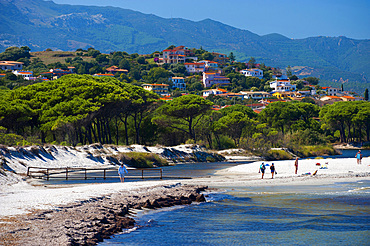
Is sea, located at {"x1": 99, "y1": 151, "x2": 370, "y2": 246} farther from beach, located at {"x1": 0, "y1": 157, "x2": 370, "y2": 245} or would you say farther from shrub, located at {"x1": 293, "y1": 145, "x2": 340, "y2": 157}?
shrub, located at {"x1": 293, "y1": 145, "x2": 340, "y2": 157}

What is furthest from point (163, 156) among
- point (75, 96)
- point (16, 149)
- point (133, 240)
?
point (133, 240)

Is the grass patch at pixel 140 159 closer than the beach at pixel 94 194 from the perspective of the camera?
No

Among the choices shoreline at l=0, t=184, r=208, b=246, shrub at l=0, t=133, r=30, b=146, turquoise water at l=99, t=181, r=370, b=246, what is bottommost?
turquoise water at l=99, t=181, r=370, b=246

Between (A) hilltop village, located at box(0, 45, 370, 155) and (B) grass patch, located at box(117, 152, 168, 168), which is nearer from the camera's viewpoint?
(B) grass patch, located at box(117, 152, 168, 168)

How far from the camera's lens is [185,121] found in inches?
3351

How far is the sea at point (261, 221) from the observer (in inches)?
738

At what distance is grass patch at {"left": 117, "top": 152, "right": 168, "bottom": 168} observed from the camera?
190 ft

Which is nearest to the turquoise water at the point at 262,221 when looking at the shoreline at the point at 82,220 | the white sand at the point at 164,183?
the shoreline at the point at 82,220

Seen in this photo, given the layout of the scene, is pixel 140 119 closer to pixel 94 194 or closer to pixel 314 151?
pixel 314 151

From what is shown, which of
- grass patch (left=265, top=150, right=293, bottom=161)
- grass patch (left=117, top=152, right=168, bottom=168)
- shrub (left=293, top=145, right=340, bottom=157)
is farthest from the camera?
shrub (left=293, top=145, right=340, bottom=157)

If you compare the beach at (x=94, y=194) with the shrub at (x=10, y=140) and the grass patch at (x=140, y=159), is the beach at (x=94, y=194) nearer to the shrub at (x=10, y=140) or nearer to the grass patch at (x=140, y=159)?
the grass patch at (x=140, y=159)

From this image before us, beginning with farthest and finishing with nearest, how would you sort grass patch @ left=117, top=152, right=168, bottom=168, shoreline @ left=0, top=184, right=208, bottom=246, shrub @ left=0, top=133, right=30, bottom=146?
grass patch @ left=117, top=152, right=168, bottom=168, shrub @ left=0, top=133, right=30, bottom=146, shoreline @ left=0, top=184, right=208, bottom=246

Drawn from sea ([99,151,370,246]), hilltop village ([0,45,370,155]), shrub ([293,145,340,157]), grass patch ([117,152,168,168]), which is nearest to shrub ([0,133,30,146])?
hilltop village ([0,45,370,155])

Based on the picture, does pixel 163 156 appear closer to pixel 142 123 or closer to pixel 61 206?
pixel 142 123
